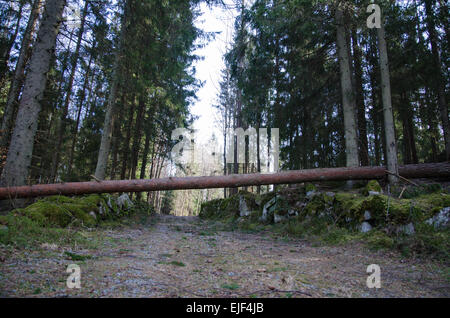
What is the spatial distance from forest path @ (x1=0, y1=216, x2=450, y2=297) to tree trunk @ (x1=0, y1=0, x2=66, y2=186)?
4243 millimetres

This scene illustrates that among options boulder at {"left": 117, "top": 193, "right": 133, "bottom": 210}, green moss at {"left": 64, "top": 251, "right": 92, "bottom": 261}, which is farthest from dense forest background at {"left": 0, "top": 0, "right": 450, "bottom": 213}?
green moss at {"left": 64, "top": 251, "right": 92, "bottom": 261}

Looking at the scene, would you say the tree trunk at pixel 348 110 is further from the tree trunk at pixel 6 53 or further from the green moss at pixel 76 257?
the tree trunk at pixel 6 53

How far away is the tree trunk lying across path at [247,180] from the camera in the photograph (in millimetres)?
8219

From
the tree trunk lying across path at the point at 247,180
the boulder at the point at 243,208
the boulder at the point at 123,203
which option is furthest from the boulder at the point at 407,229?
the boulder at the point at 123,203

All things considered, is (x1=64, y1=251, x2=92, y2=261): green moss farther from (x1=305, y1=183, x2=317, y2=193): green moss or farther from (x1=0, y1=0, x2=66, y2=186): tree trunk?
(x1=305, y1=183, x2=317, y2=193): green moss

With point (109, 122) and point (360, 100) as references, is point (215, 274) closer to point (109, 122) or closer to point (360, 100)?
point (109, 122)

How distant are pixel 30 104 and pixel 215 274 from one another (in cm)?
756

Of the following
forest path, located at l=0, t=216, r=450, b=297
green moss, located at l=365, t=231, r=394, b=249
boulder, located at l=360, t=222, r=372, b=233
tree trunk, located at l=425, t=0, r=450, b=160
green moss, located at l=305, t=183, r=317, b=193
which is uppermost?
tree trunk, located at l=425, t=0, r=450, b=160

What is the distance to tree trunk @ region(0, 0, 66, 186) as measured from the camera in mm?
7090

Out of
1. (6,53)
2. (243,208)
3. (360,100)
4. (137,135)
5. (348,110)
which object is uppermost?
(6,53)

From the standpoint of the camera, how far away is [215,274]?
3.62 metres

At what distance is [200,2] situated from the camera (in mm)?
10633

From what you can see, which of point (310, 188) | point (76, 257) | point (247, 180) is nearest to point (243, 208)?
point (310, 188)

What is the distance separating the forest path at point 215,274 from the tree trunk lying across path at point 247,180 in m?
3.58
